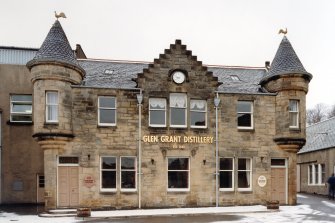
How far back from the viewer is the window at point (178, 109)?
83.6 feet

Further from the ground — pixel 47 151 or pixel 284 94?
pixel 284 94

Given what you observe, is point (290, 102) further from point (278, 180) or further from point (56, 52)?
point (56, 52)

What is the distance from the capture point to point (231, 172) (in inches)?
1015

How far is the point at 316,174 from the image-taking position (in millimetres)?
36094

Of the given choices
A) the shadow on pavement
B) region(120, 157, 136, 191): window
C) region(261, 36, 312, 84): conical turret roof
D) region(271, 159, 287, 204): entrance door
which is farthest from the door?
region(261, 36, 312, 84): conical turret roof

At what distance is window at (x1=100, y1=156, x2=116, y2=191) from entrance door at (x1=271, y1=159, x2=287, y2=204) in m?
10.2

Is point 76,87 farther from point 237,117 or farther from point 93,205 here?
point 237,117

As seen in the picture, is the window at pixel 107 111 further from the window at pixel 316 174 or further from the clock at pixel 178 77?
the window at pixel 316 174

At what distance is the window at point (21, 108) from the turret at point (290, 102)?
1680 cm

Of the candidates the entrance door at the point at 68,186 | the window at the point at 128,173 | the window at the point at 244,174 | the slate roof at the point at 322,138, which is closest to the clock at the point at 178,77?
the window at the point at 128,173

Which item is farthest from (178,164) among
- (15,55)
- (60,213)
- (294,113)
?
(15,55)

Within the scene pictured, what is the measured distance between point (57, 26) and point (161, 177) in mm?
11314

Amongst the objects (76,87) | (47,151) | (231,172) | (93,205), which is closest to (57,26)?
(76,87)

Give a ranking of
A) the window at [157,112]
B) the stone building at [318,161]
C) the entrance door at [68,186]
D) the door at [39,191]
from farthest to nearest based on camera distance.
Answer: the stone building at [318,161] < the door at [39,191] < the window at [157,112] < the entrance door at [68,186]
